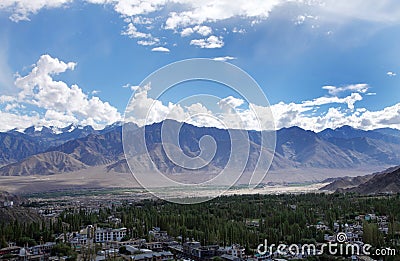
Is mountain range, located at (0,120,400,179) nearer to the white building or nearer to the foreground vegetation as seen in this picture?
the foreground vegetation

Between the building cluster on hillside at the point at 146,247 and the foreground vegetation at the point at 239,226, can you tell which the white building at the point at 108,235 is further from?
the foreground vegetation at the point at 239,226

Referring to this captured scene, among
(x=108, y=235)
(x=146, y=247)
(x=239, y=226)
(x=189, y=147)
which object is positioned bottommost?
(x=146, y=247)

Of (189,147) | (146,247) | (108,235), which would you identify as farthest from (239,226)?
(189,147)

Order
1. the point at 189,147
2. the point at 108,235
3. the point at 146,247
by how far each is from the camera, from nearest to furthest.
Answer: the point at 146,247 → the point at 108,235 → the point at 189,147

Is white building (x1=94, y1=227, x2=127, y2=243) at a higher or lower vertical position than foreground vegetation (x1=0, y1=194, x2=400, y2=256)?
lower

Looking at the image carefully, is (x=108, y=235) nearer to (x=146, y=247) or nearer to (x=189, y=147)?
(x=146, y=247)

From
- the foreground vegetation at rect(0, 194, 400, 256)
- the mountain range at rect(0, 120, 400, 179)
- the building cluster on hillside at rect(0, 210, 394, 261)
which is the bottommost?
the building cluster on hillside at rect(0, 210, 394, 261)

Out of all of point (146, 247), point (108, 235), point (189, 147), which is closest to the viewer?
point (146, 247)

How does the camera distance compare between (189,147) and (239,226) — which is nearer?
(239,226)

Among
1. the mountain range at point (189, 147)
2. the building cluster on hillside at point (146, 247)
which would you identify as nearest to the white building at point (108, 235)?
the building cluster on hillside at point (146, 247)

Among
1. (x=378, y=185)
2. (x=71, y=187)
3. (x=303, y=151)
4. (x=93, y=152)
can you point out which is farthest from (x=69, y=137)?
(x=378, y=185)

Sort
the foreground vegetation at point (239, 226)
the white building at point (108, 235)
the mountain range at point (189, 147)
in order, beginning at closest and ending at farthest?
the foreground vegetation at point (239, 226) < the white building at point (108, 235) < the mountain range at point (189, 147)

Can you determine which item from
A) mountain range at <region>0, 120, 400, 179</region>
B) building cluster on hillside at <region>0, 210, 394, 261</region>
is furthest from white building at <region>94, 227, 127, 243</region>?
mountain range at <region>0, 120, 400, 179</region>

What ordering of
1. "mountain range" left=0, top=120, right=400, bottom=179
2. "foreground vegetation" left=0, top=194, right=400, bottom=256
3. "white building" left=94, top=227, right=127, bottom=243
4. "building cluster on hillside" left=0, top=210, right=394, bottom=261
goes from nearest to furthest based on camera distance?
"building cluster on hillside" left=0, top=210, right=394, bottom=261 → "foreground vegetation" left=0, top=194, right=400, bottom=256 → "white building" left=94, top=227, right=127, bottom=243 → "mountain range" left=0, top=120, right=400, bottom=179
